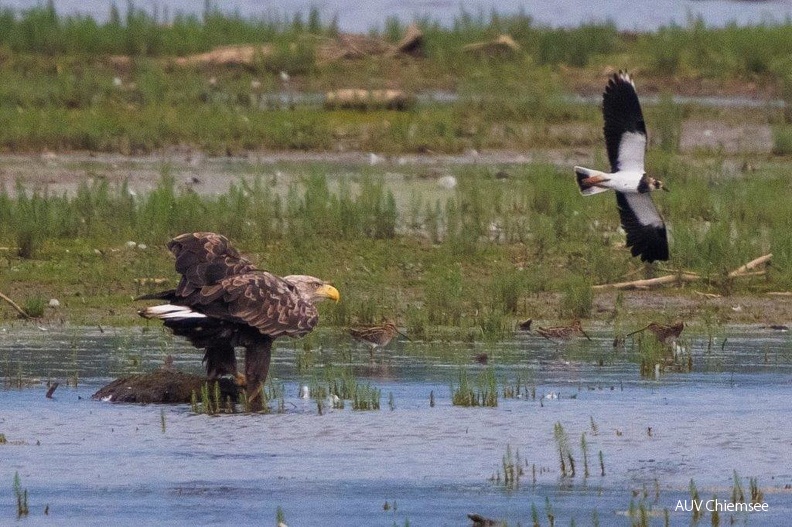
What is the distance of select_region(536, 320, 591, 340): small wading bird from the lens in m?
12.1

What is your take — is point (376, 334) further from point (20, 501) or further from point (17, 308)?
point (20, 501)

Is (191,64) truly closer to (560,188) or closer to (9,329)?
(560,188)

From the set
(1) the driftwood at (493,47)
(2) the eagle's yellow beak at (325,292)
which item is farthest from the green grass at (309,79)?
(2) the eagle's yellow beak at (325,292)

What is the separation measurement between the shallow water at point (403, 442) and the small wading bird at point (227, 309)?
14.7 inches

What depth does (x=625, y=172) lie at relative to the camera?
12883 millimetres

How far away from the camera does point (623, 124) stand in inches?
505

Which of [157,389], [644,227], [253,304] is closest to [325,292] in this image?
[253,304]

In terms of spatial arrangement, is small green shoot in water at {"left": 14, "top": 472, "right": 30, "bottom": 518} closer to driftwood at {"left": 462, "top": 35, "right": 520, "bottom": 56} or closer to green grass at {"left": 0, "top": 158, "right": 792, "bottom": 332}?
green grass at {"left": 0, "top": 158, "right": 792, "bottom": 332}

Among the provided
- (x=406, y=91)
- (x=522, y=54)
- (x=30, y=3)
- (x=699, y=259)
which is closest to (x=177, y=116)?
(x=406, y=91)

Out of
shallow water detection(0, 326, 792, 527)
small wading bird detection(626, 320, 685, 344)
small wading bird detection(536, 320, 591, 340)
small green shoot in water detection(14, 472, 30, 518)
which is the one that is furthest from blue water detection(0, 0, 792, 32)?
small green shoot in water detection(14, 472, 30, 518)

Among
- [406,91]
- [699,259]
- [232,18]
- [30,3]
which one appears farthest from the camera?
[30,3]

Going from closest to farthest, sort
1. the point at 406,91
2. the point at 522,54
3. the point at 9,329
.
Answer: the point at 9,329
the point at 406,91
the point at 522,54

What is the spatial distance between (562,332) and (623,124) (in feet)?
5.11

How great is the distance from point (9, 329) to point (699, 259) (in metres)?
5.04
